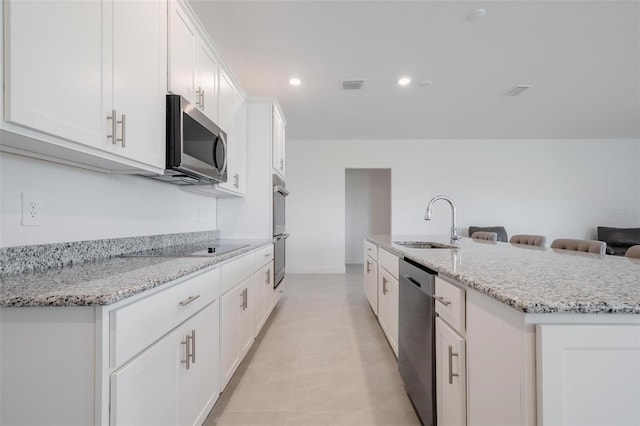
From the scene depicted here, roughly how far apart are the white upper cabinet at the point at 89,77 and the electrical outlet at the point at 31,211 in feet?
0.67

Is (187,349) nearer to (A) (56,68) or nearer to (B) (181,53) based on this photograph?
(A) (56,68)

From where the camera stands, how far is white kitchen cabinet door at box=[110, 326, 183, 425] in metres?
0.78

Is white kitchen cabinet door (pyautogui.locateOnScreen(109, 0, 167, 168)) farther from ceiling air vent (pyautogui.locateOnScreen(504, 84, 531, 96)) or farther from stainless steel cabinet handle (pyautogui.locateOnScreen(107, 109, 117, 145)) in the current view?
A: ceiling air vent (pyautogui.locateOnScreen(504, 84, 531, 96))

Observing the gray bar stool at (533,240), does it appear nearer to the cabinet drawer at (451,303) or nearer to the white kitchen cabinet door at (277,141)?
the cabinet drawer at (451,303)

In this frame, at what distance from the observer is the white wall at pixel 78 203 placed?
1060 mm

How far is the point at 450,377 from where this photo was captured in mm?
1024

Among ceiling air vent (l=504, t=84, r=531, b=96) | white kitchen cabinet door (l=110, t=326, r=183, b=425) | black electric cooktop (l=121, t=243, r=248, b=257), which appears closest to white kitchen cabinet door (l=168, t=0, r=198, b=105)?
black electric cooktop (l=121, t=243, r=248, b=257)

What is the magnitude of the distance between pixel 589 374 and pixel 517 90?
4030 millimetres

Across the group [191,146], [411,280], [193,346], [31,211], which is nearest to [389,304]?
[411,280]

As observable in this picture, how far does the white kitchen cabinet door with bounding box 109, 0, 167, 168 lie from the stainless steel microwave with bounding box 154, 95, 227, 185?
0.04 meters

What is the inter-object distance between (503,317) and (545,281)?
0.23m

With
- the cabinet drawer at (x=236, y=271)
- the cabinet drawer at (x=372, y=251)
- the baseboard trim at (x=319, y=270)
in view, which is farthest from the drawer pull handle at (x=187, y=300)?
the baseboard trim at (x=319, y=270)

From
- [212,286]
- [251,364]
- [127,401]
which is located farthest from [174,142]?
[251,364]

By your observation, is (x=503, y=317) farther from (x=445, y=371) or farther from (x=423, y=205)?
(x=423, y=205)
